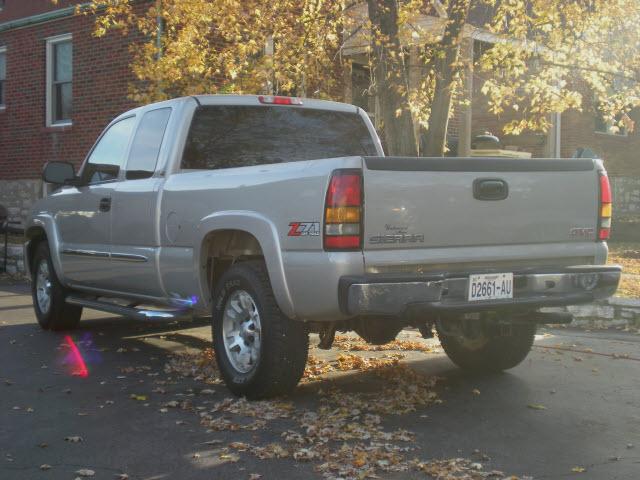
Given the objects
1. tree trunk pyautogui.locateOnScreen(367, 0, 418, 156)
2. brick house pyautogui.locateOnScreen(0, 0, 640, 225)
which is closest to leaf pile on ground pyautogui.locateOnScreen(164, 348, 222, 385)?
tree trunk pyautogui.locateOnScreen(367, 0, 418, 156)

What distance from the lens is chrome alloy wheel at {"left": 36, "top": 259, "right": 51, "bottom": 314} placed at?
8.20 m

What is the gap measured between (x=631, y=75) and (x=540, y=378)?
7.09 meters

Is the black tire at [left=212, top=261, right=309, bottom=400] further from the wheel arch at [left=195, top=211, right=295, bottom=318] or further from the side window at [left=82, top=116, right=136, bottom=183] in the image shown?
the side window at [left=82, top=116, right=136, bottom=183]

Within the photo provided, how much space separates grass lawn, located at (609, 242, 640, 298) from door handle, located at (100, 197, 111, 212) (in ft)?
17.6

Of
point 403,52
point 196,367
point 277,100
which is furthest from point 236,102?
point 403,52

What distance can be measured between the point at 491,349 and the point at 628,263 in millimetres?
7160

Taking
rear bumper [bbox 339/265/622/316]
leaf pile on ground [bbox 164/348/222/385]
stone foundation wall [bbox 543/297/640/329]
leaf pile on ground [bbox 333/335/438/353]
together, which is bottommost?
leaf pile on ground [bbox 164/348/222/385]

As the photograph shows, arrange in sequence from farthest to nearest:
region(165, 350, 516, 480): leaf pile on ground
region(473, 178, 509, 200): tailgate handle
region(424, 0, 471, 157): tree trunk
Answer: region(424, 0, 471, 157): tree trunk < region(473, 178, 509, 200): tailgate handle < region(165, 350, 516, 480): leaf pile on ground

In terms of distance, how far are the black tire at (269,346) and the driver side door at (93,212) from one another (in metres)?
2.07

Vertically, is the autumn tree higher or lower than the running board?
higher

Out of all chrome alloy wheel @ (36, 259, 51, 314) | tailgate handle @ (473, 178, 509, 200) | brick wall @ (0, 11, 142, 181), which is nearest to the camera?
tailgate handle @ (473, 178, 509, 200)

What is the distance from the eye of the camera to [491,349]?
630 cm

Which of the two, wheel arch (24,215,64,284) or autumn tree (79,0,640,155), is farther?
autumn tree (79,0,640,155)

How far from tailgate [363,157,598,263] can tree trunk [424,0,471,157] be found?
4710mm
